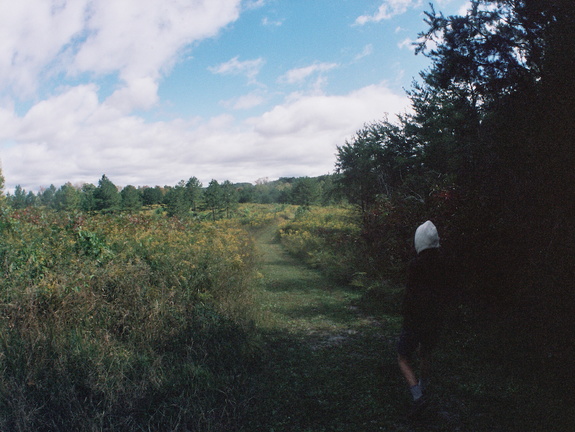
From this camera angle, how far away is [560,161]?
3.41 m

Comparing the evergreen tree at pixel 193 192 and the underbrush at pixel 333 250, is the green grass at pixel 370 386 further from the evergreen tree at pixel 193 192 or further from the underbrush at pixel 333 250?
the evergreen tree at pixel 193 192

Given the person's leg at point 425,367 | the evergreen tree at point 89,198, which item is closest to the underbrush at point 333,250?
the person's leg at point 425,367

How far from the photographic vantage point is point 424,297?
10.8 feet

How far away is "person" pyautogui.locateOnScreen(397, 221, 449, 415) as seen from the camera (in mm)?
3268

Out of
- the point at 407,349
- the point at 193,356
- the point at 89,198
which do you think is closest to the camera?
the point at 407,349

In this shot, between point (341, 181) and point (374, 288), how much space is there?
12334mm

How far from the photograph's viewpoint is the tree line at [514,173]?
11.2ft

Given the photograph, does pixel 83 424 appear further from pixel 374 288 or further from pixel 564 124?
pixel 374 288

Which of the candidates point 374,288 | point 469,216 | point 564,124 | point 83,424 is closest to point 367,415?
point 83,424

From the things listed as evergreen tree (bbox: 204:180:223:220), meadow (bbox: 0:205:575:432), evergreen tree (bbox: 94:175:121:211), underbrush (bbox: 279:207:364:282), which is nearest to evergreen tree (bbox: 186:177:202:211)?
evergreen tree (bbox: 204:180:223:220)

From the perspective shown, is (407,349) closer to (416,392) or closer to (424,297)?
(416,392)

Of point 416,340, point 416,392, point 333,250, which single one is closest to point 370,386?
point 416,392

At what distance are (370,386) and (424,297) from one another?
1372 mm

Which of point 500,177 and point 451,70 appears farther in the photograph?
point 451,70
